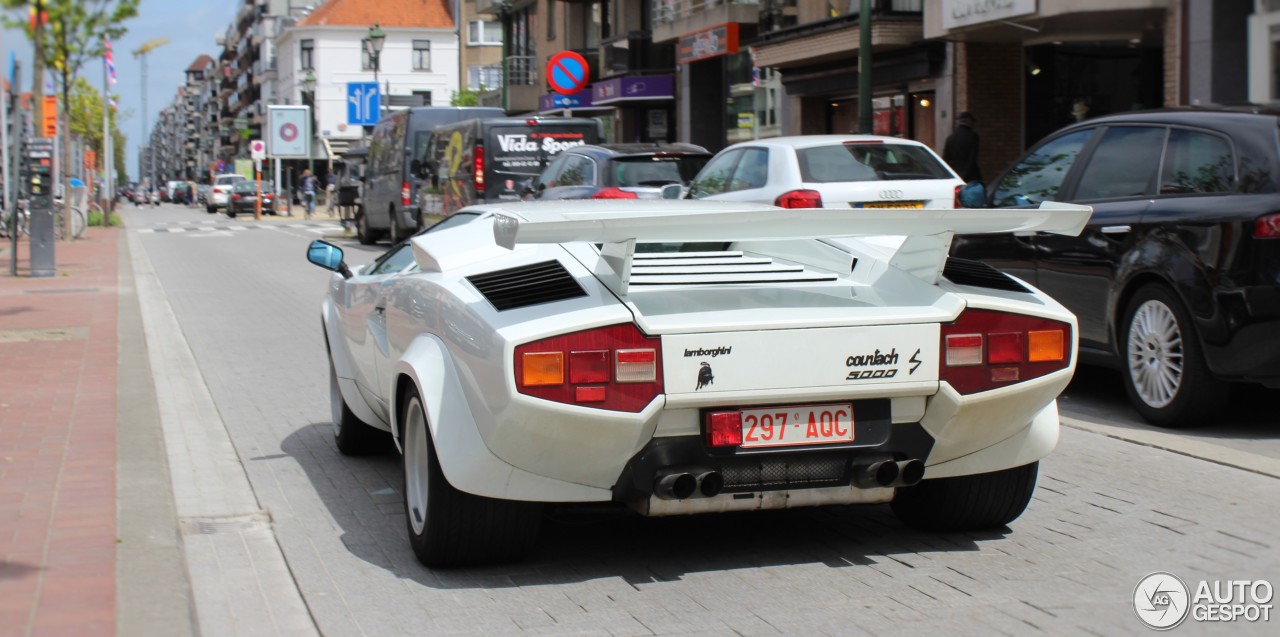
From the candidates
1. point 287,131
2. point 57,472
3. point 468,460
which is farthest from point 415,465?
Result: point 287,131

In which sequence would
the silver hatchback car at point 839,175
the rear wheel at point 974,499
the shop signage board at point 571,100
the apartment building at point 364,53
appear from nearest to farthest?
the rear wheel at point 974,499 < the silver hatchback car at point 839,175 < the shop signage board at point 571,100 < the apartment building at point 364,53

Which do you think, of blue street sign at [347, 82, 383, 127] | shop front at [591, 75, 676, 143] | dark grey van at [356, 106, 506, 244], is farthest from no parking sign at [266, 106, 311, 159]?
dark grey van at [356, 106, 506, 244]

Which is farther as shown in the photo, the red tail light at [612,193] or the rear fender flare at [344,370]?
the red tail light at [612,193]

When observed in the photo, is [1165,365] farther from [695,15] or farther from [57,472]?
[695,15]

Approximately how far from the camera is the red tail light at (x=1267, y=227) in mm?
7043

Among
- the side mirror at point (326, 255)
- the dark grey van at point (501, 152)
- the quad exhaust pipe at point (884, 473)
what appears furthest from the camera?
the dark grey van at point (501, 152)

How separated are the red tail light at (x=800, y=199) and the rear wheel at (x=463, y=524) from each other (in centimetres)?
816

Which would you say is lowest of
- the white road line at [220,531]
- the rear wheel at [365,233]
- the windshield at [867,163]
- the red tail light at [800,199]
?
the white road line at [220,531]

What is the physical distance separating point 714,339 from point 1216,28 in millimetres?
15598

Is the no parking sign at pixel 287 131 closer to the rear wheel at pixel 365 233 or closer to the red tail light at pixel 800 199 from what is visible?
the rear wheel at pixel 365 233

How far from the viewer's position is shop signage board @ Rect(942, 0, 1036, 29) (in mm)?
20594

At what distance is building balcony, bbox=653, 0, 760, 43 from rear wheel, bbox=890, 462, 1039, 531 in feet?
90.4

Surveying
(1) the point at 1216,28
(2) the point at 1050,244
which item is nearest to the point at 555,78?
(1) the point at 1216,28

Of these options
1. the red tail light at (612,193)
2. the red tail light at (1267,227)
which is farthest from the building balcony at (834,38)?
the red tail light at (1267,227)
